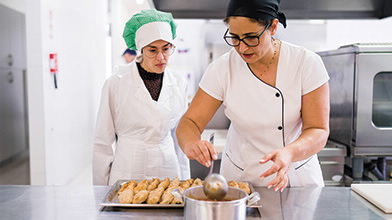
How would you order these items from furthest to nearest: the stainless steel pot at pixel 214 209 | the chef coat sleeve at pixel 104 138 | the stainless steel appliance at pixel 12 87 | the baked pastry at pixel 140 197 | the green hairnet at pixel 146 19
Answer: the stainless steel appliance at pixel 12 87 < the chef coat sleeve at pixel 104 138 < the green hairnet at pixel 146 19 < the baked pastry at pixel 140 197 < the stainless steel pot at pixel 214 209

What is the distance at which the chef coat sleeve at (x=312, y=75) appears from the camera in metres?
1.42

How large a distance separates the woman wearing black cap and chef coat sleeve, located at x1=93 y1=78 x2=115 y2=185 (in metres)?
0.62

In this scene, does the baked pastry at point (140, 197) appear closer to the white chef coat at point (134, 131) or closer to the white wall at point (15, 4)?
the white chef coat at point (134, 131)

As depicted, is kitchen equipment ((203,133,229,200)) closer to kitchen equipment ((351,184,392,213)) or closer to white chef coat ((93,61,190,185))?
kitchen equipment ((351,184,392,213))

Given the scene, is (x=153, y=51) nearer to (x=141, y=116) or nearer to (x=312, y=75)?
(x=141, y=116)

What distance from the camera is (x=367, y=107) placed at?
1.96 metres

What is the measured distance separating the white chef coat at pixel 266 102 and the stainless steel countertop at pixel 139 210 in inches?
8.0

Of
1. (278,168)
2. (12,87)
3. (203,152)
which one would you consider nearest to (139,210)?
→ (203,152)

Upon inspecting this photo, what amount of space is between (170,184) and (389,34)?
2.15 metres

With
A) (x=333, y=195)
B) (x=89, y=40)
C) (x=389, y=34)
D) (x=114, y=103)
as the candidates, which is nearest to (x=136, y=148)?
(x=114, y=103)

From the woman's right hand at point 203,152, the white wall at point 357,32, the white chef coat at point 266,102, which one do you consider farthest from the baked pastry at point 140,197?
the white wall at point 357,32

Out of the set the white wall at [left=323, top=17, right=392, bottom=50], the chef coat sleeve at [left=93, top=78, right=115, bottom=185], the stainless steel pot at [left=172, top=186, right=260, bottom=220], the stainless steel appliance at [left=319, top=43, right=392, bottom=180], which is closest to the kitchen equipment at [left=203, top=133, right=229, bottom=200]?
the stainless steel pot at [left=172, top=186, right=260, bottom=220]

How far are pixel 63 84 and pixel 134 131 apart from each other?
2.25 metres

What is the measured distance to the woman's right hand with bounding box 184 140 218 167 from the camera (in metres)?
1.15
